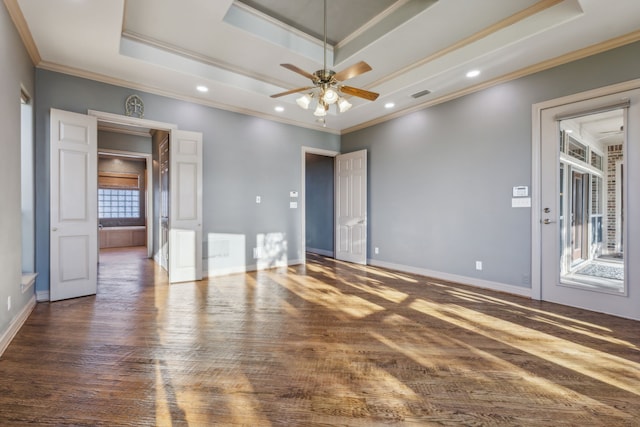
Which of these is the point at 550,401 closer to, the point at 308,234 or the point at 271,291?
the point at 271,291

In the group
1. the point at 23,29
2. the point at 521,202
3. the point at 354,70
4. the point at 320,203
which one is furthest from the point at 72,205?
the point at 521,202

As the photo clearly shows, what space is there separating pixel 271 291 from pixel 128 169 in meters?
7.44

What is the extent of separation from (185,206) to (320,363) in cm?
337

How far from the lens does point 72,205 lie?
3.66 meters

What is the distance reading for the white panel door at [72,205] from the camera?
3.54 meters

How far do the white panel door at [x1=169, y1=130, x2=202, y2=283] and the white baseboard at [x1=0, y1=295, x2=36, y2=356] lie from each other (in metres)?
1.51

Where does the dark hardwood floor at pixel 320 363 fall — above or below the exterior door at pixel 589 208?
below

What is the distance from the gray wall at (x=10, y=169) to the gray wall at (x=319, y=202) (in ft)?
16.9

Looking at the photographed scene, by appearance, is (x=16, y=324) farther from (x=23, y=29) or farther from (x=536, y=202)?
(x=536, y=202)

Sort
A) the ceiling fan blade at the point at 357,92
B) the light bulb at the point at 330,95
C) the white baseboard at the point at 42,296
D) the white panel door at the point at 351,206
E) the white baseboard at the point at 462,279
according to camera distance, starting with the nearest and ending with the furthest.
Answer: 1. the light bulb at the point at 330,95
2. the ceiling fan blade at the point at 357,92
3. the white baseboard at the point at 42,296
4. the white baseboard at the point at 462,279
5. the white panel door at the point at 351,206

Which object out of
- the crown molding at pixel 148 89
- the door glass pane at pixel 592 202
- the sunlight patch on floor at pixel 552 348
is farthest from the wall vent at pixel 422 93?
the sunlight patch on floor at pixel 552 348

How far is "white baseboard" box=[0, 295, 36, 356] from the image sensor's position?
7.75 ft

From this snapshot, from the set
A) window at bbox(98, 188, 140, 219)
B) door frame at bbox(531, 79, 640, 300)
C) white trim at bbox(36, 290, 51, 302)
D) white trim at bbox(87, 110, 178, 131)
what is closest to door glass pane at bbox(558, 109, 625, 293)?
door frame at bbox(531, 79, 640, 300)

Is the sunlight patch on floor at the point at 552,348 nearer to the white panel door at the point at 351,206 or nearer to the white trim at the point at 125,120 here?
the white panel door at the point at 351,206
